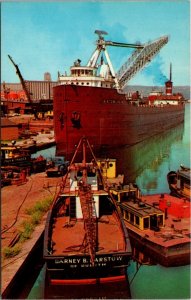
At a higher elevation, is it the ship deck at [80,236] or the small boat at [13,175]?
the small boat at [13,175]

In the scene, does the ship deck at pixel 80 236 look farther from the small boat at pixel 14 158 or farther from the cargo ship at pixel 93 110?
the cargo ship at pixel 93 110

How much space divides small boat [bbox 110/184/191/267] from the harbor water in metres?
0.48

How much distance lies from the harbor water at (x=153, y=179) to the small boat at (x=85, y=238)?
856mm

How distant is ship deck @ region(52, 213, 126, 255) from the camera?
38.4ft

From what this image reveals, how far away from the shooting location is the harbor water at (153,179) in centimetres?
1228

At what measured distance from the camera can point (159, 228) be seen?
48.8 ft

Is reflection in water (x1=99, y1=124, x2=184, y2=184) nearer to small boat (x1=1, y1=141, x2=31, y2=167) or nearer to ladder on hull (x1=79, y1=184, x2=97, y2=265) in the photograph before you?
small boat (x1=1, y1=141, x2=31, y2=167)

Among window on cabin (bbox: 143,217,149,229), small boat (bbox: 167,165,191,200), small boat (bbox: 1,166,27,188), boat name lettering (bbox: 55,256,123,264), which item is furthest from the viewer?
small boat (bbox: 1,166,27,188)

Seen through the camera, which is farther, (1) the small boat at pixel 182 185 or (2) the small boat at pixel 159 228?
(1) the small boat at pixel 182 185

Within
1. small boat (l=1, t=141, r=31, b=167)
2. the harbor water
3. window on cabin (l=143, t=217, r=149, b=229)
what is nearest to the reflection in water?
the harbor water

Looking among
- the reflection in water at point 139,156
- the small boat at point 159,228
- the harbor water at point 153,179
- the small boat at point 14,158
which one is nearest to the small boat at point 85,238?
the harbor water at point 153,179

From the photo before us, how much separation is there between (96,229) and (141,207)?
3.24 m

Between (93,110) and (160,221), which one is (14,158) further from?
(160,221)

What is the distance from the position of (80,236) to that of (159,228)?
3874mm
